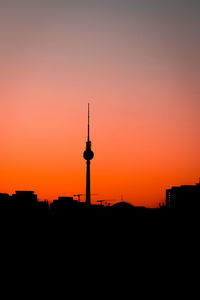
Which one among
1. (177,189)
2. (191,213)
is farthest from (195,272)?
(177,189)

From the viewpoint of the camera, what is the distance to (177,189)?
15788 cm

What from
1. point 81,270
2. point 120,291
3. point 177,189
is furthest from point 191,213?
point 120,291

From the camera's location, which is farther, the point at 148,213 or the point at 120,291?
the point at 148,213

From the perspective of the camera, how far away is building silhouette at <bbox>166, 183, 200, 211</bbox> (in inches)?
5684

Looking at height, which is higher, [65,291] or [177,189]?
[177,189]

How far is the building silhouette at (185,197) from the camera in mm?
144375

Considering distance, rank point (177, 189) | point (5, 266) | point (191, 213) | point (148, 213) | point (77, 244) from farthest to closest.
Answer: point (148, 213) → point (177, 189) → point (191, 213) → point (77, 244) → point (5, 266)

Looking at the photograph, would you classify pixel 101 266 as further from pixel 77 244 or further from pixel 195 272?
pixel 77 244

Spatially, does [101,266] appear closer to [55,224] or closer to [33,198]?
[55,224]

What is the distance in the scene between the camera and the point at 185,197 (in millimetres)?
151500

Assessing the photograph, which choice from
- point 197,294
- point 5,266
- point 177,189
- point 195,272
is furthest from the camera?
point 177,189

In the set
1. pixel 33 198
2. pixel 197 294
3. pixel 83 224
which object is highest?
pixel 33 198

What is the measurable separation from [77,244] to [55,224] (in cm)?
4962

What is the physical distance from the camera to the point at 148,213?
170 meters
